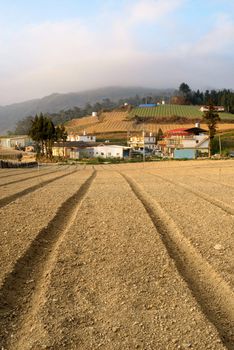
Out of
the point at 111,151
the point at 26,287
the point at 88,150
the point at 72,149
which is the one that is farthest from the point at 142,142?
the point at 26,287

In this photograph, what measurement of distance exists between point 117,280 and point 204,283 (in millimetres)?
1549

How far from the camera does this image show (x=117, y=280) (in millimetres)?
7887

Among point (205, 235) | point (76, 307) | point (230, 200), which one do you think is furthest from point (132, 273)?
point (230, 200)

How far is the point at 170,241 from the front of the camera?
10930mm

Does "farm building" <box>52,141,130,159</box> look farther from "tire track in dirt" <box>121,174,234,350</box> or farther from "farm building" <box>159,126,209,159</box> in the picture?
"tire track in dirt" <box>121,174,234,350</box>

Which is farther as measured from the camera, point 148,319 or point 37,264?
point 37,264

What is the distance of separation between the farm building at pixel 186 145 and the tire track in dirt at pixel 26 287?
8926cm

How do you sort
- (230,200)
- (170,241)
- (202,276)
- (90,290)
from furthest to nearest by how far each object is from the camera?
(230,200) → (170,241) → (202,276) → (90,290)

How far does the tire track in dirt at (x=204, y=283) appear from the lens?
621 cm

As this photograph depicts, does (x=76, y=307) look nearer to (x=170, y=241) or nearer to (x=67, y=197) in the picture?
(x=170, y=241)

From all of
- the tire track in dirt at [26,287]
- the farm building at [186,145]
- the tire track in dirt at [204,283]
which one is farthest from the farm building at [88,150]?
the tire track in dirt at [26,287]

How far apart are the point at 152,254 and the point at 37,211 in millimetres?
6808

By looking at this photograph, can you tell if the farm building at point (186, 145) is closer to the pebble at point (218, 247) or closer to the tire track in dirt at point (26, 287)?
the pebble at point (218, 247)

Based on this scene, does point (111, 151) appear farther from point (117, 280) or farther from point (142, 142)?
point (117, 280)
